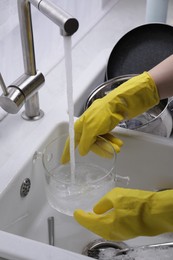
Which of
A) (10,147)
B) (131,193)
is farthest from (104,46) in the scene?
(131,193)

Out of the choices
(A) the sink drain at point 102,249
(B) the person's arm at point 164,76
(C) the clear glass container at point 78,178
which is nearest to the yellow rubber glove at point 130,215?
(C) the clear glass container at point 78,178

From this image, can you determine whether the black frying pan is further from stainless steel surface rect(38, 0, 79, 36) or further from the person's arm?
stainless steel surface rect(38, 0, 79, 36)

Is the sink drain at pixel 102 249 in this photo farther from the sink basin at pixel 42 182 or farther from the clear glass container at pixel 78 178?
the clear glass container at pixel 78 178

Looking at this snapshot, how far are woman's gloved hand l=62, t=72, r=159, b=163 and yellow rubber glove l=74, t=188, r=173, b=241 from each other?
16cm

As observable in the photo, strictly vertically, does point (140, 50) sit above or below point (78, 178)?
above

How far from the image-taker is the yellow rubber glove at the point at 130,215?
821mm

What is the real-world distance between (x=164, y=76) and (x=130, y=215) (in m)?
0.36

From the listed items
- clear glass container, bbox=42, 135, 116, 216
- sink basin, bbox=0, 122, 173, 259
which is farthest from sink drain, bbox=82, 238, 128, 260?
clear glass container, bbox=42, 135, 116, 216

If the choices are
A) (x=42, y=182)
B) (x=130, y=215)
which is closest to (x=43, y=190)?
(x=42, y=182)

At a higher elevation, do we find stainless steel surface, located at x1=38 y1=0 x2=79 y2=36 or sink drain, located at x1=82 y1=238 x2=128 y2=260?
stainless steel surface, located at x1=38 y1=0 x2=79 y2=36

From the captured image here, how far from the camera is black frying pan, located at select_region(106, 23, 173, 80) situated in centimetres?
124

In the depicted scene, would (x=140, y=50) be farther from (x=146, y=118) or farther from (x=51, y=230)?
(x=51, y=230)

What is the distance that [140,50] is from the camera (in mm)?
1254

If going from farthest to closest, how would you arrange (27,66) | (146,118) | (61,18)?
(146,118)
(27,66)
(61,18)
